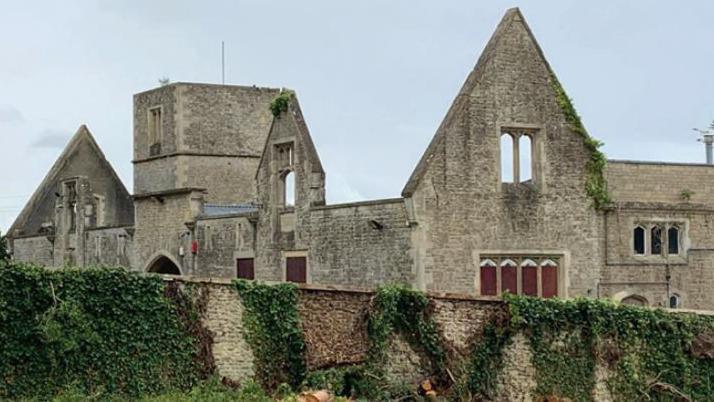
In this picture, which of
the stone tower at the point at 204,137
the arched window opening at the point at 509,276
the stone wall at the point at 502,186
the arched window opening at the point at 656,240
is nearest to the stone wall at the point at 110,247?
the stone tower at the point at 204,137

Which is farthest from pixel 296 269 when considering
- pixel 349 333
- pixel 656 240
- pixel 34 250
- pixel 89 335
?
pixel 34 250

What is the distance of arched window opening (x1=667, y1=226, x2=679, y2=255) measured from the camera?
3653 cm

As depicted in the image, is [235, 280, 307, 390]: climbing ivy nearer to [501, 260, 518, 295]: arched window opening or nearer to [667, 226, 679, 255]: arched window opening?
[501, 260, 518, 295]: arched window opening

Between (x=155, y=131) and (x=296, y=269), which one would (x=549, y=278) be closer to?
(x=296, y=269)

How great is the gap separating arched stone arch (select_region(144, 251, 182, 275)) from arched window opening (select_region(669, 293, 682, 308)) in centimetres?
1440

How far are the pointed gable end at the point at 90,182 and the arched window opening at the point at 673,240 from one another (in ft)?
78.0

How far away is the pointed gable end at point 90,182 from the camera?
54.4m

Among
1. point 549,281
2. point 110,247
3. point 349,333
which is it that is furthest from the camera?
point 110,247

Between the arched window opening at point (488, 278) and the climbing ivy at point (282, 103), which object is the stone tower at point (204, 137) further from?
the arched window opening at point (488, 278)

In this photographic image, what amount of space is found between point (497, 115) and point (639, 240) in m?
4.95

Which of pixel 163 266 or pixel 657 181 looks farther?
pixel 163 266

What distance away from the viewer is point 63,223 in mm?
49062

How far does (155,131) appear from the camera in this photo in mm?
49812

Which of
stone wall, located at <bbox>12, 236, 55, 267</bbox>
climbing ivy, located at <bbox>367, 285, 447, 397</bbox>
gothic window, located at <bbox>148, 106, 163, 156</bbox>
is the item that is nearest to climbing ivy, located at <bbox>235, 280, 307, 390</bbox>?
climbing ivy, located at <bbox>367, 285, 447, 397</bbox>
